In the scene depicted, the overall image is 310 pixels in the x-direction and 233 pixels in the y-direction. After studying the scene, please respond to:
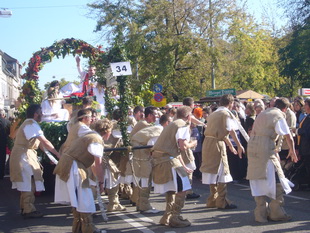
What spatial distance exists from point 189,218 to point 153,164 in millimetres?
1288

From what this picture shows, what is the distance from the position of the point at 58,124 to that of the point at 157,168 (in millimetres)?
3688

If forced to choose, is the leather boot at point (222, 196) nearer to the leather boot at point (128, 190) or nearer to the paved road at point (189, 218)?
the paved road at point (189, 218)

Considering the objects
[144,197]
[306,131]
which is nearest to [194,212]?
[144,197]

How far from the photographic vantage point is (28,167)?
8586 millimetres

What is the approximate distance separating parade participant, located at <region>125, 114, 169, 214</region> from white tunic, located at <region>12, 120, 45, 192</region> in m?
1.70

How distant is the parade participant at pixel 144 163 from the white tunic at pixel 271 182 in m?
1.95

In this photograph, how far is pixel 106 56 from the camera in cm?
956

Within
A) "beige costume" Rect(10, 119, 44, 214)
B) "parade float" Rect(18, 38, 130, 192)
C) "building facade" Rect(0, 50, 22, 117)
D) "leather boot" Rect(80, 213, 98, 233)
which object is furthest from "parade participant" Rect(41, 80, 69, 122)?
"building facade" Rect(0, 50, 22, 117)

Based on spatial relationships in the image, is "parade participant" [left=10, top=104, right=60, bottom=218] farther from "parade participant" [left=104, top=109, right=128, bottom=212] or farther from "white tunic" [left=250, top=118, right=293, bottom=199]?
"white tunic" [left=250, top=118, right=293, bottom=199]

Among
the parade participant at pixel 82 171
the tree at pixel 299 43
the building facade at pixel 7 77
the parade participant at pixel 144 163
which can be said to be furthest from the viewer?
the building facade at pixel 7 77

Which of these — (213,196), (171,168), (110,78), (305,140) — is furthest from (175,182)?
(305,140)

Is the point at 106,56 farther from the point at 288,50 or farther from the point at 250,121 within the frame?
the point at 288,50

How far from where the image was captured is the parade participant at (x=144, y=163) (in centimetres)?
847

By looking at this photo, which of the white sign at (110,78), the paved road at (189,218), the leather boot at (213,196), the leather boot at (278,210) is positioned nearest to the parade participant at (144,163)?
the paved road at (189,218)
